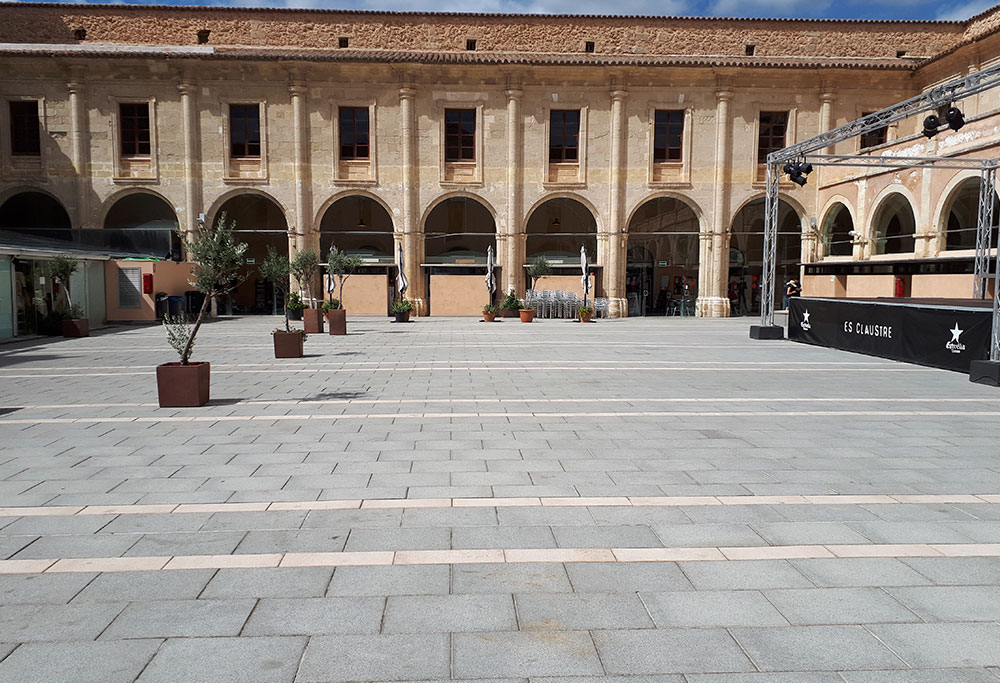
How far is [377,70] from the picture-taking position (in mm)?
30594

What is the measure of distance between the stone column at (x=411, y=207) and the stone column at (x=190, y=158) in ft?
30.2

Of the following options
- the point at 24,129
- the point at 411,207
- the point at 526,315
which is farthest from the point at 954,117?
the point at 24,129

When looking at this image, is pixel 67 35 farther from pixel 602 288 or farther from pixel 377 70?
pixel 602 288

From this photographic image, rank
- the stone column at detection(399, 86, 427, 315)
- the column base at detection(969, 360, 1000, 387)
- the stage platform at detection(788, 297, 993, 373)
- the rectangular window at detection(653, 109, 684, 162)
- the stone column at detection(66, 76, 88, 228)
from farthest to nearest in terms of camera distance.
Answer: the rectangular window at detection(653, 109, 684, 162) → the stone column at detection(399, 86, 427, 315) → the stone column at detection(66, 76, 88, 228) → the stage platform at detection(788, 297, 993, 373) → the column base at detection(969, 360, 1000, 387)

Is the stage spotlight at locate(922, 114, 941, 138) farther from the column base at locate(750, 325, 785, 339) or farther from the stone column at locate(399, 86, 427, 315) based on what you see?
the stone column at locate(399, 86, 427, 315)

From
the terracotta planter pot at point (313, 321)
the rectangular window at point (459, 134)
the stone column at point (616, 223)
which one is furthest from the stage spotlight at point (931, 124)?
the rectangular window at point (459, 134)

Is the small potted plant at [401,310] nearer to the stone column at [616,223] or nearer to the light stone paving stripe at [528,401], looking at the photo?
the stone column at [616,223]

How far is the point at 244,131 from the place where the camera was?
3098 centimetres

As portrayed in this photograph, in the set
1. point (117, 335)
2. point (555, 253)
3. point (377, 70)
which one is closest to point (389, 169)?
point (377, 70)

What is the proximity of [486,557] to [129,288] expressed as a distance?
88.2 ft

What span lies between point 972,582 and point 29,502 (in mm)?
6313

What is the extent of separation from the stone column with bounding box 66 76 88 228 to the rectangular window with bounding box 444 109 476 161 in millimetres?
15951

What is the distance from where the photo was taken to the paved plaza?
3.04 m

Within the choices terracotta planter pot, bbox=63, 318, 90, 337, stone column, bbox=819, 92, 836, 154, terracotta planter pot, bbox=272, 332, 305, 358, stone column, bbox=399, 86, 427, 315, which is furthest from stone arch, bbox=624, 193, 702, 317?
terracotta planter pot, bbox=63, 318, 90, 337
